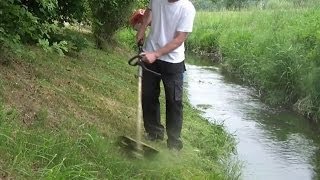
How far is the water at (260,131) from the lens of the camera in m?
8.20

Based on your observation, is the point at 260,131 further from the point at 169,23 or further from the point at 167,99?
the point at 169,23

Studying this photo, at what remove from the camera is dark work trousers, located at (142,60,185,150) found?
574 centimetres

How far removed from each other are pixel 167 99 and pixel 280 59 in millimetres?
8074

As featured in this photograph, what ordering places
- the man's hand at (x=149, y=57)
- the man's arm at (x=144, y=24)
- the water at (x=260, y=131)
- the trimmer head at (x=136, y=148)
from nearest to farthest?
the trimmer head at (x=136, y=148) → the man's hand at (x=149, y=57) → the man's arm at (x=144, y=24) → the water at (x=260, y=131)

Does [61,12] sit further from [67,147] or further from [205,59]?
[205,59]

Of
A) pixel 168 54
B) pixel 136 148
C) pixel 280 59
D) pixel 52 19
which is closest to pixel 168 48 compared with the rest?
pixel 168 54

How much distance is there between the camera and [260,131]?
34.2 ft

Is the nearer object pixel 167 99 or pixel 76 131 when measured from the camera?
pixel 76 131

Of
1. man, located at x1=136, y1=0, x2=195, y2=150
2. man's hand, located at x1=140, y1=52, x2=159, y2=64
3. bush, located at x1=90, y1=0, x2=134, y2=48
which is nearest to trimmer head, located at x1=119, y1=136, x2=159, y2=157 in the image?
man, located at x1=136, y1=0, x2=195, y2=150

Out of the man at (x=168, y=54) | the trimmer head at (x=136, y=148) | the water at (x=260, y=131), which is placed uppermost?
the man at (x=168, y=54)

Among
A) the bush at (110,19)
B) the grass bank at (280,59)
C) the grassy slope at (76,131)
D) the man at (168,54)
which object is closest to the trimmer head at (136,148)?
the grassy slope at (76,131)

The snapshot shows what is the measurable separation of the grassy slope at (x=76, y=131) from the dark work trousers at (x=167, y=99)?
0.71ft

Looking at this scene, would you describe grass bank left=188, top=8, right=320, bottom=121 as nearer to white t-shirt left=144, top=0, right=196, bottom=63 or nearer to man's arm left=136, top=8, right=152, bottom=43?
man's arm left=136, top=8, right=152, bottom=43

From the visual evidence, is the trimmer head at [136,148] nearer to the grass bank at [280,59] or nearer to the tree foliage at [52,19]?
the tree foliage at [52,19]
